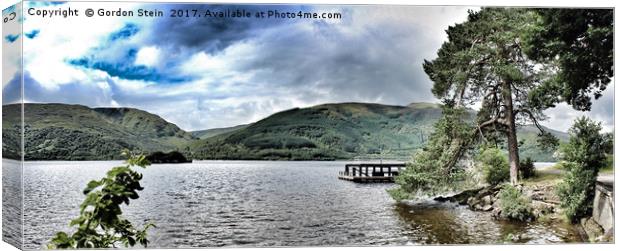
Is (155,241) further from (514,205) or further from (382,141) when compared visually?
(514,205)

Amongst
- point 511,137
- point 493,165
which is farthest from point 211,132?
point 511,137

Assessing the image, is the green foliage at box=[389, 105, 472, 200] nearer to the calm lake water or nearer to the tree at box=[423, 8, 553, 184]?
the tree at box=[423, 8, 553, 184]

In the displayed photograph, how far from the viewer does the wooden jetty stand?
12312mm

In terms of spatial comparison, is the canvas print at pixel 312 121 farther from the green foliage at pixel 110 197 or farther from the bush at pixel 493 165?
the green foliage at pixel 110 197

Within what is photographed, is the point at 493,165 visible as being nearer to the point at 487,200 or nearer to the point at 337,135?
the point at 487,200

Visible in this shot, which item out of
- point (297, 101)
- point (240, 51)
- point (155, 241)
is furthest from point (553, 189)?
point (155, 241)

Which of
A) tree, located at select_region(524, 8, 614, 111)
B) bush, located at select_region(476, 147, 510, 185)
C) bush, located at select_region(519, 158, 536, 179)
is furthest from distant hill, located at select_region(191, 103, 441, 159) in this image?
tree, located at select_region(524, 8, 614, 111)

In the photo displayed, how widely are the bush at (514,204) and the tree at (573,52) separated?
1.51 meters

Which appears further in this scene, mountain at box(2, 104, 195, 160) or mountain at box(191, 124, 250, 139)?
mountain at box(191, 124, 250, 139)

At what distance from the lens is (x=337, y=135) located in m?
12.3

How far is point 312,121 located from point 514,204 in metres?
3.55

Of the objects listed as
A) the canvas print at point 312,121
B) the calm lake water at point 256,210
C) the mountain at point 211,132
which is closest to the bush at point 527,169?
the canvas print at point 312,121

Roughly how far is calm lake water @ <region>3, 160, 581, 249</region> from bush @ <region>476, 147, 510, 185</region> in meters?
0.67

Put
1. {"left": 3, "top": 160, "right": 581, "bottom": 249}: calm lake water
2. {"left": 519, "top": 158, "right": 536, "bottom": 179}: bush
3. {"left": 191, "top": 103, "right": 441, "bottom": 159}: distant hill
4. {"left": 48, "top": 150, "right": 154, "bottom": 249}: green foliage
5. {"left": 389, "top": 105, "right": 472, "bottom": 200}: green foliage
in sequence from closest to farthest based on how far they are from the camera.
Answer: {"left": 48, "top": 150, "right": 154, "bottom": 249}: green foliage < {"left": 3, "top": 160, "right": 581, "bottom": 249}: calm lake water < {"left": 191, "top": 103, "right": 441, "bottom": 159}: distant hill < {"left": 519, "top": 158, "right": 536, "bottom": 179}: bush < {"left": 389, "top": 105, "right": 472, "bottom": 200}: green foliage
